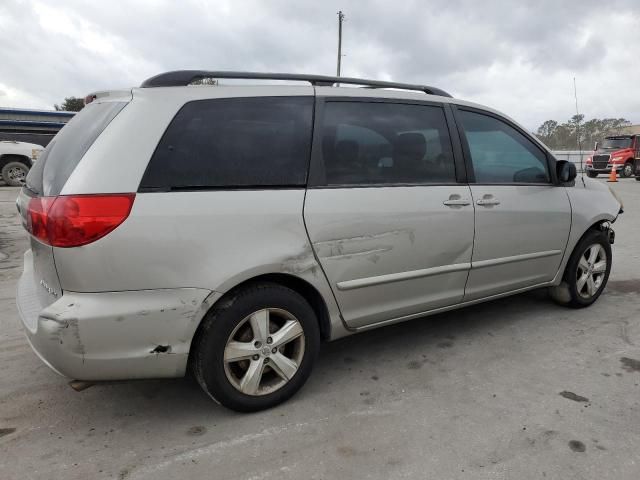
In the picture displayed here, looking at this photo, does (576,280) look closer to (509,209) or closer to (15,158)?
(509,209)

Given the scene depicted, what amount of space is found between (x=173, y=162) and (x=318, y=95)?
935mm

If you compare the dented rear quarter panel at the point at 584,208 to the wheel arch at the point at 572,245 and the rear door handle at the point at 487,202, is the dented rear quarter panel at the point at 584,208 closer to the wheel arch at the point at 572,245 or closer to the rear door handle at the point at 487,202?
the wheel arch at the point at 572,245

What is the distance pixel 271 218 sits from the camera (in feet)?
7.72

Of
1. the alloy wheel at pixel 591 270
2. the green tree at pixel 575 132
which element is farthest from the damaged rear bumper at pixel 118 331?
the green tree at pixel 575 132

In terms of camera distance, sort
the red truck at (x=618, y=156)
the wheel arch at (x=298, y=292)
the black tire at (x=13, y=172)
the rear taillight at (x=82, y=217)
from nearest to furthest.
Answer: the rear taillight at (x=82, y=217) < the wheel arch at (x=298, y=292) < the black tire at (x=13, y=172) < the red truck at (x=618, y=156)

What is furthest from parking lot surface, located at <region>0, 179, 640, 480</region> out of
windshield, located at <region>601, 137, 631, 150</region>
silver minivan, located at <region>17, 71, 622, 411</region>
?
windshield, located at <region>601, 137, 631, 150</region>

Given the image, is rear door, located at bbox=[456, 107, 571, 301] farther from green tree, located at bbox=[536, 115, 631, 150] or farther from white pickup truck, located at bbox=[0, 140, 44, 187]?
green tree, located at bbox=[536, 115, 631, 150]

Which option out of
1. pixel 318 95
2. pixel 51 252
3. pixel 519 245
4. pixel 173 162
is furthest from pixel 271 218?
pixel 519 245

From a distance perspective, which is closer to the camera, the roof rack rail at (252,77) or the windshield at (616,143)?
the roof rack rail at (252,77)

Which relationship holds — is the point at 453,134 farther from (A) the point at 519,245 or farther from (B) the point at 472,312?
(B) the point at 472,312

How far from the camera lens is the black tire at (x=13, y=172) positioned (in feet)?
45.1

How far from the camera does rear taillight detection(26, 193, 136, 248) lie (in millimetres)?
1993

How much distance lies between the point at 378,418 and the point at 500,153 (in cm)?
209

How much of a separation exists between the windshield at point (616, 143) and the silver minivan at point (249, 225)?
24.2 m
